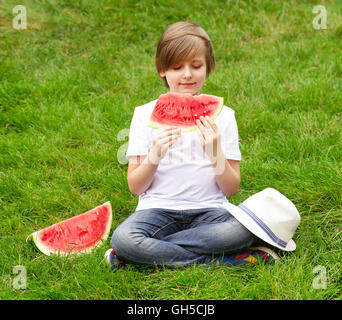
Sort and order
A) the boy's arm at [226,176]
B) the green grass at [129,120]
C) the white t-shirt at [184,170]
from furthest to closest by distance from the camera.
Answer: the white t-shirt at [184,170]
the boy's arm at [226,176]
the green grass at [129,120]

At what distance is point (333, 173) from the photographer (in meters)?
3.21

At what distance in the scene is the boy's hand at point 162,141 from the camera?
8.73ft

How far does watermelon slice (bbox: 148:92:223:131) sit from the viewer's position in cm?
286

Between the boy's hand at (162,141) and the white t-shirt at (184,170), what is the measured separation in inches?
10.0

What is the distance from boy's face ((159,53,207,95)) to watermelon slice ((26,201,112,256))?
3.34 feet

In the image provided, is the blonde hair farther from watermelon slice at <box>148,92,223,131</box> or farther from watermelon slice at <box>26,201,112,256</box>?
watermelon slice at <box>26,201,112,256</box>

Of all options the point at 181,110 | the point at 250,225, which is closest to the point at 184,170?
the point at 181,110

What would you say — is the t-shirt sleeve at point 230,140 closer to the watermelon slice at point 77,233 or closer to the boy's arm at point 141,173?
the boy's arm at point 141,173

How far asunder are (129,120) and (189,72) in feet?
5.52

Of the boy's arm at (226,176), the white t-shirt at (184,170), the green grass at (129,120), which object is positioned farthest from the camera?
the white t-shirt at (184,170)

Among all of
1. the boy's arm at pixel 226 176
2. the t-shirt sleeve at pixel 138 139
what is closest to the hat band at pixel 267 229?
the boy's arm at pixel 226 176

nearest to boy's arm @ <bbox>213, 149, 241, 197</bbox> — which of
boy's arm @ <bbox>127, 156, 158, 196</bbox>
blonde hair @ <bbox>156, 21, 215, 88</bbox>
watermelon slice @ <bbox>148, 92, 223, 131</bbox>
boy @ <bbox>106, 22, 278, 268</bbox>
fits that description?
boy @ <bbox>106, 22, 278, 268</bbox>

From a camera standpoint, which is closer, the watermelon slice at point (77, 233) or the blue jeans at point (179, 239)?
the blue jeans at point (179, 239)

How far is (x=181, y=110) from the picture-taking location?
2.88 m
